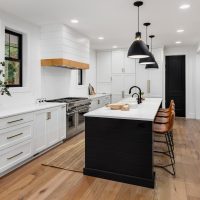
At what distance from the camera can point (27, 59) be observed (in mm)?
4152

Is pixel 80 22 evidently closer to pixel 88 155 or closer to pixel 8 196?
pixel 88 155

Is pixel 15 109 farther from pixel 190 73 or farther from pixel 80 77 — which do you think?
pixel 190 73

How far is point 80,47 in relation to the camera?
17.0 feet

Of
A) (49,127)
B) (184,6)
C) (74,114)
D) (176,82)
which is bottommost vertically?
(49,127)

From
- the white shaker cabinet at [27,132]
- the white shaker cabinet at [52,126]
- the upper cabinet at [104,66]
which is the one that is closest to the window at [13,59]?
the white shaker cabinet at [27,132]

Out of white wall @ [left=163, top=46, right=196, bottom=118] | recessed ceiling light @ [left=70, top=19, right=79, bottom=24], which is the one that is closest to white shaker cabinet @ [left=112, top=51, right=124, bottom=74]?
white wall @ [left=163, top=46, right=196, bottom=118]

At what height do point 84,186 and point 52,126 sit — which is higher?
point 52,126

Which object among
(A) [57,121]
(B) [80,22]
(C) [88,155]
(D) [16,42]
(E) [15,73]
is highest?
(B) [80,22]

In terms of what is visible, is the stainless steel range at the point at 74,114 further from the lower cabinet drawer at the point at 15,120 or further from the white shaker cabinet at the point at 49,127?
the lower cabinet drawer at the point at 15,120

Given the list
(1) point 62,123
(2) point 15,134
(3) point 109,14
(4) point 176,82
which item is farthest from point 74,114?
(4) point 176,82

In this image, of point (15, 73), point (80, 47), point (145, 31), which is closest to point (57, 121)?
point (15, 73)

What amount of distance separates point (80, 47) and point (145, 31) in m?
1.69

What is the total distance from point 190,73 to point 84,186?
6.11 meters

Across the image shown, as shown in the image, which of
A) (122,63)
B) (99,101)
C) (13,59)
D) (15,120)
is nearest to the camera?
(15,120)
